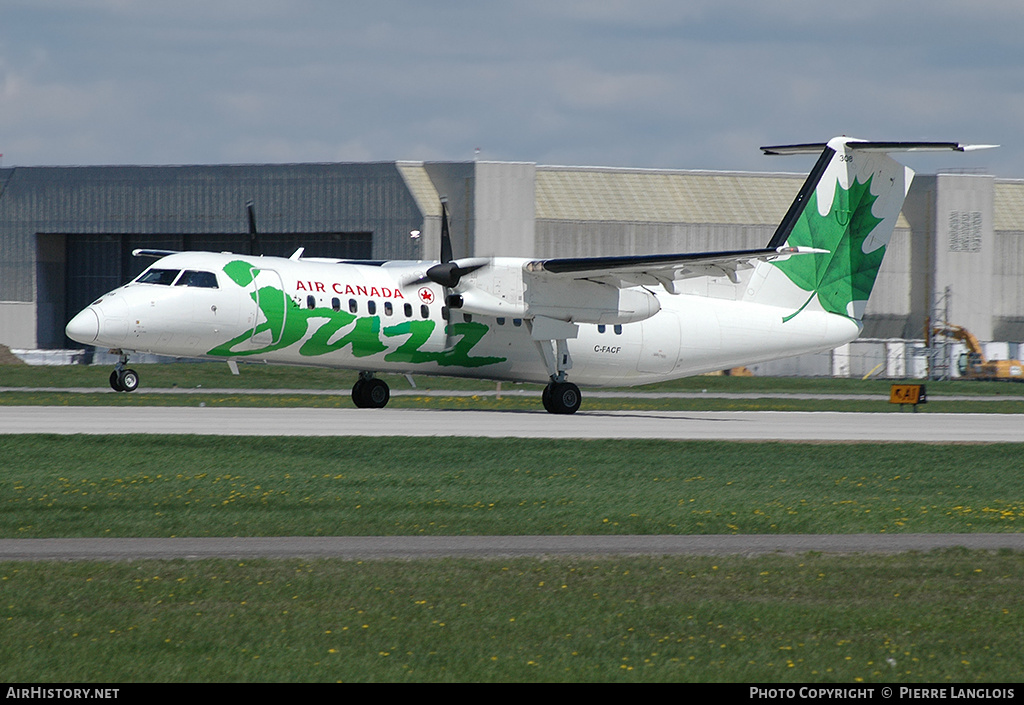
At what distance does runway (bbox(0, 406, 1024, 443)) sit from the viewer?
26.1 m

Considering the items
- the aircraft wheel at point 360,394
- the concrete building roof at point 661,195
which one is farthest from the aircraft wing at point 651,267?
the concrete building roof at point 661,195

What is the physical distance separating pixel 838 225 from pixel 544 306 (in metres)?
9.25

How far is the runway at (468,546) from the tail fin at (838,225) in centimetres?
2172

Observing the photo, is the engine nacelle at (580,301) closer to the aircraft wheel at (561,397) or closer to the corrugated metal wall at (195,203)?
the aircraft wheel at (561,397)

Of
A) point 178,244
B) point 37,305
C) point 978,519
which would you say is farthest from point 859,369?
point 978,519

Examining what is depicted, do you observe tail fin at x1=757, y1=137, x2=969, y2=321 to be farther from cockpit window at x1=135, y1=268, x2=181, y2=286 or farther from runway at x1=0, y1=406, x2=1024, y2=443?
cockpit window at x1=135, y1=268, x2=181, y2=286

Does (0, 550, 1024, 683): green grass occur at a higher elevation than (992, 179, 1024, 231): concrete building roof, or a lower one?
lower

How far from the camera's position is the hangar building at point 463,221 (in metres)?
72.9

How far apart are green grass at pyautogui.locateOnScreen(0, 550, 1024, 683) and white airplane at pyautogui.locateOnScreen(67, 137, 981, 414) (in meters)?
18.4

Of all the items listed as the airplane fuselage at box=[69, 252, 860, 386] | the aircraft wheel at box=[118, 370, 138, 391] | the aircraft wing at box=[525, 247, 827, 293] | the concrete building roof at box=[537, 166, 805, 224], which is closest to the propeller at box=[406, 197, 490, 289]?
the airplane fuselage at box=[69, 252, 860, 386]

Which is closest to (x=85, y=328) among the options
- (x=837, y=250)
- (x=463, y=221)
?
(x=837, y=250)

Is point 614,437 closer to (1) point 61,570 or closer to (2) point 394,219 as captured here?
(1) point 61,570

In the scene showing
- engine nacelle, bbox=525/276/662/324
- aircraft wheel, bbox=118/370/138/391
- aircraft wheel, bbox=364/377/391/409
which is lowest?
aircraft wheel, bbox=364/377/391/409

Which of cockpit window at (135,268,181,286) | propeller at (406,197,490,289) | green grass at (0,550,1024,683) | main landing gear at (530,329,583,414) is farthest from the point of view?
main landing gear at (530,329,583,414)
